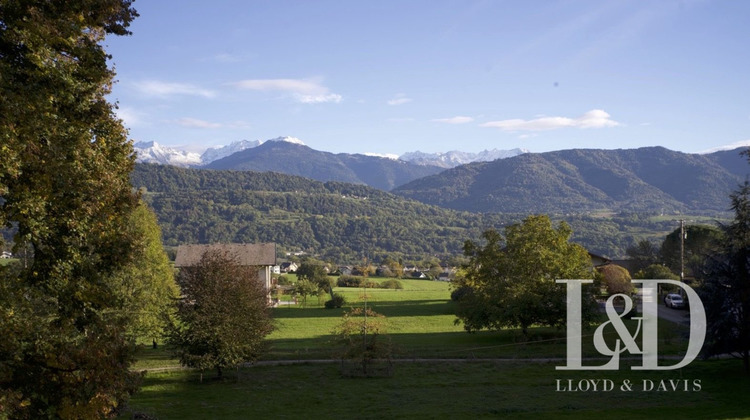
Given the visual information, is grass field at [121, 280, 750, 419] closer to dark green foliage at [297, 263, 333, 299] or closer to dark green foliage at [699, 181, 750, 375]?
dark green foliage at [699, 181, 750, 375]

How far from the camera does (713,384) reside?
22406 mm

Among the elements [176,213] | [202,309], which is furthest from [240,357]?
[176,213]

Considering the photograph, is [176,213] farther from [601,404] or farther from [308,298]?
[601,404]

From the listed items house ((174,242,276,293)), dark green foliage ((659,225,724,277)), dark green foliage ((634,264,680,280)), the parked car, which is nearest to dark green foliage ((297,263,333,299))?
house ((174,242,276,293))

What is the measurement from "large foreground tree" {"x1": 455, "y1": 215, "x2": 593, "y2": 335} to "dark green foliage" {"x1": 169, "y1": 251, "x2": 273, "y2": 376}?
14480 millimetres

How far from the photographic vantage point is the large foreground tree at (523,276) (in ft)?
117

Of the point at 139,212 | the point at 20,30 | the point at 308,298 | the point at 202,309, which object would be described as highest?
the point at 20,30

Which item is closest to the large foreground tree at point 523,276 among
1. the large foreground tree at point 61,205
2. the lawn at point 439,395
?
the lawn at point 439,395

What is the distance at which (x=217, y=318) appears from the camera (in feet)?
87.1

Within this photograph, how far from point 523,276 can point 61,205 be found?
97.3ft

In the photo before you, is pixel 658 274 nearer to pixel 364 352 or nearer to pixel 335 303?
pixel 335 303

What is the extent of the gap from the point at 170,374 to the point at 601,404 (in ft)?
62.4

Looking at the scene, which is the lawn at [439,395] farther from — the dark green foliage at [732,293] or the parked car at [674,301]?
the parked car at [674,301]

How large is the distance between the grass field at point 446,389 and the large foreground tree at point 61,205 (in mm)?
7823
